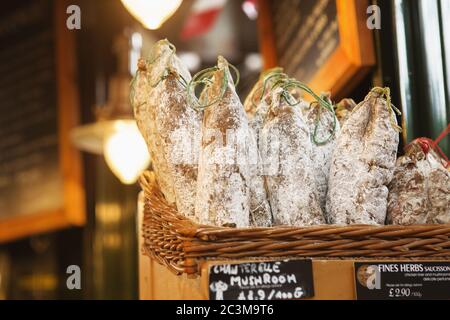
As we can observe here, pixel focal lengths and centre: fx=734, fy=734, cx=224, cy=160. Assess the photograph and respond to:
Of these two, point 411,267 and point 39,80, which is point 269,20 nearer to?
point 39,80

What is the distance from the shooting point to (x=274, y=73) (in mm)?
1703

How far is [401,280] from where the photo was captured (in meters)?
1.36

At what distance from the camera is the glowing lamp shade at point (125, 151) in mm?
3229

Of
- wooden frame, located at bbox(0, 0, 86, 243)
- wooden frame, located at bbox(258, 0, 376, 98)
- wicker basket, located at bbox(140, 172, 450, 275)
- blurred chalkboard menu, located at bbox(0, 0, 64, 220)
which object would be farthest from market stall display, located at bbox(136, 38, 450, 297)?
blurred chalkboard menu, located at bbox(0, 0, 64, 220)

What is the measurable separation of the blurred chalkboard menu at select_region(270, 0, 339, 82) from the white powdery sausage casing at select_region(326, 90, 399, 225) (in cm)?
82

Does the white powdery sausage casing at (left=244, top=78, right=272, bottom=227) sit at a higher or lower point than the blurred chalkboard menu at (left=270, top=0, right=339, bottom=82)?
lower

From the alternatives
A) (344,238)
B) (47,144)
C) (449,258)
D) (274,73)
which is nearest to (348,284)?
(344,238)

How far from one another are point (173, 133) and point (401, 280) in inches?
22.2

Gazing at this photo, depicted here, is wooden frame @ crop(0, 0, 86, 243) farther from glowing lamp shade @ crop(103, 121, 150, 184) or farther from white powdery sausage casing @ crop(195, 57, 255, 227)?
white powdery sausage casing @ crop(195, 57, 255, 227)

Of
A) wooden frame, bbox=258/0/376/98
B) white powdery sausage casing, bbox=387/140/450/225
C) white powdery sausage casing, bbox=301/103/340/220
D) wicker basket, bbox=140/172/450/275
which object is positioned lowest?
wicker basket, bbox=140/172/450/275

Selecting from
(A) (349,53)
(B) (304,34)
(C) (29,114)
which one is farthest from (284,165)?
(C) (29,114)

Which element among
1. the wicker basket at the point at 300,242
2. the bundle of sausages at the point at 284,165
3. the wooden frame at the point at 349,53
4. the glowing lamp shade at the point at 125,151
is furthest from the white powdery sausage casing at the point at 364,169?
the glowing lamp shade at the point at 125,151

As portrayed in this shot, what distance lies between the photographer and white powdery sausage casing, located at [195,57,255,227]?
142 centimetres
